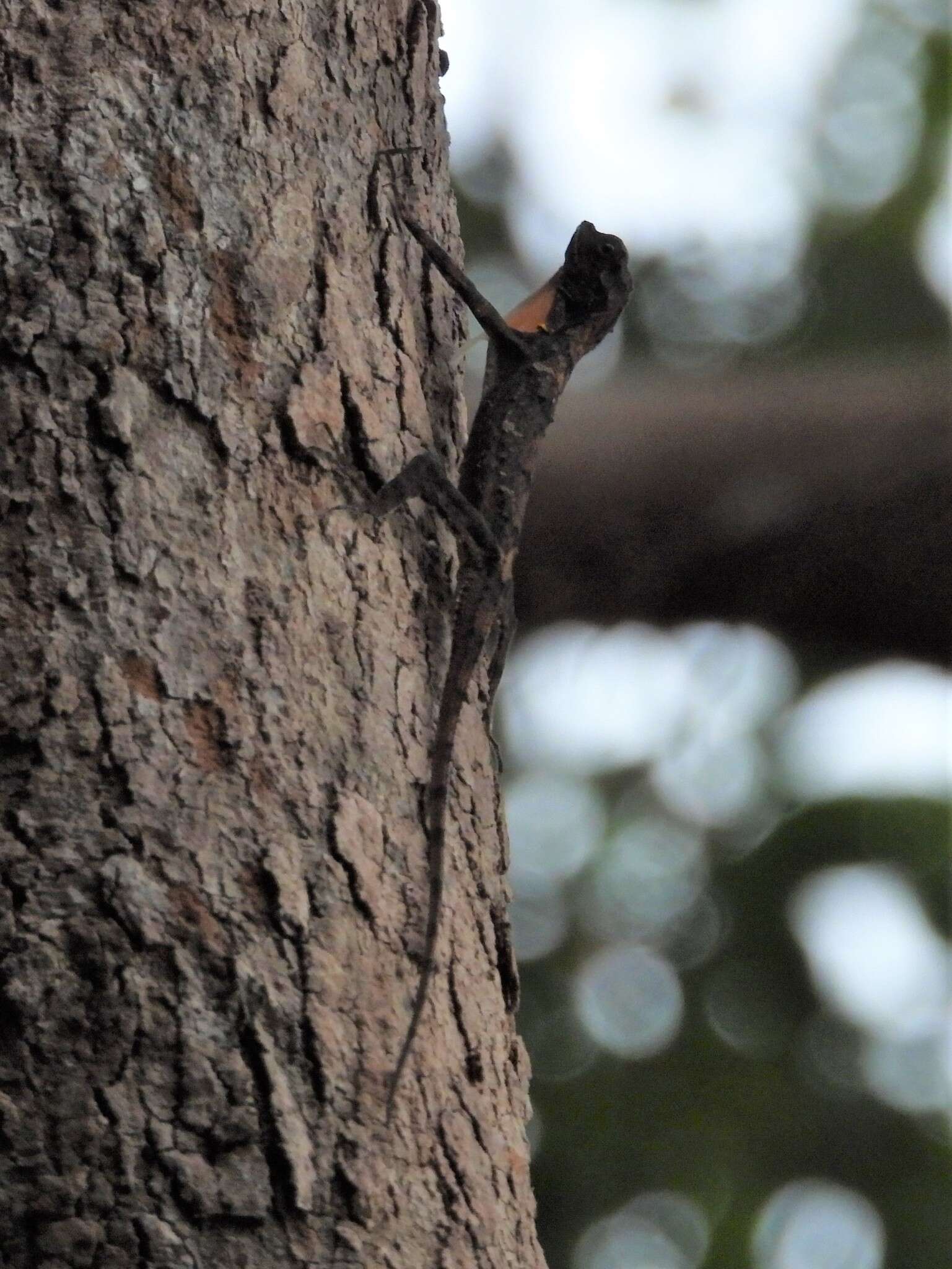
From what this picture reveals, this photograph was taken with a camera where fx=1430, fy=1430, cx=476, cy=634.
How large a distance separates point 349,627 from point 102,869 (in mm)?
596

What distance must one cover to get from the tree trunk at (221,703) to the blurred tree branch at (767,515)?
6.59 ft

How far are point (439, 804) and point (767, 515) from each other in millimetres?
2462

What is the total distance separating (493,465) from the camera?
3338 mm

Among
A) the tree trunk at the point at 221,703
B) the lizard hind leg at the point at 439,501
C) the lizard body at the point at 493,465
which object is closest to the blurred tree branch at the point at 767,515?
the lizard body at the point at 493,465

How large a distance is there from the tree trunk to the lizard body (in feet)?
0.13

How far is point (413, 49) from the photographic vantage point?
3018 mm

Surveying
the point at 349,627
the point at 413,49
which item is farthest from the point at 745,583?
the point at 349,627

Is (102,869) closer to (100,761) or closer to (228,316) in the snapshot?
(100,761)

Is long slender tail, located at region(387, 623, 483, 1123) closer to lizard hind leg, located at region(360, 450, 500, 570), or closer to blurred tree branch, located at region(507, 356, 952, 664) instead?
lizard hind leg, located at region(360, 450, 500, 570)

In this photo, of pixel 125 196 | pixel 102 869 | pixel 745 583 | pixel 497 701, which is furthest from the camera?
pixel 497 701

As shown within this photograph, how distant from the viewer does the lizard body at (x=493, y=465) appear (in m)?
2.39

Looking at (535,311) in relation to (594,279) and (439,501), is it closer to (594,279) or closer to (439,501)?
(594,279)

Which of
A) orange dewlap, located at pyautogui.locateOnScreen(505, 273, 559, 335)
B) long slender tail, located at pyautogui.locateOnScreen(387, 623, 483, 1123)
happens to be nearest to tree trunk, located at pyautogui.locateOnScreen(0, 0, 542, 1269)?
long slender tail, located at pyautogui.locateOnScreen(387, 623, 483, 1123)

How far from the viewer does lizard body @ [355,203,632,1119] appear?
2.39 m
